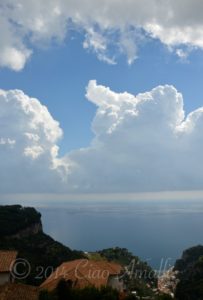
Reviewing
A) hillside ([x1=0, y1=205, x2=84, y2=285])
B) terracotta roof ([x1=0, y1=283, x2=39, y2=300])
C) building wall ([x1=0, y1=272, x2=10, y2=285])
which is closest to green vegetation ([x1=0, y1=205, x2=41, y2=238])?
hillside ([x1=0, y1=205, x2=84, y2=285])

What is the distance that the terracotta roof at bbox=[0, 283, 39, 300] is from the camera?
2250cm

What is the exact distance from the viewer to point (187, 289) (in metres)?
57.7

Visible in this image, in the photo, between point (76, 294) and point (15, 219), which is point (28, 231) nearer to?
point (15, 219)

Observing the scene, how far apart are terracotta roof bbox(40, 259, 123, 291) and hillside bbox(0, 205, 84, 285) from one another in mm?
16435

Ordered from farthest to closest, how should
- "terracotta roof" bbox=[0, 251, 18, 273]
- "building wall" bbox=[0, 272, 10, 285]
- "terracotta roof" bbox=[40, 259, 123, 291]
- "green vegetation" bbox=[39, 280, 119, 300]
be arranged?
"terracotta roof" bbox=[0, 251, 18, 273], "building wall" bbox=[0, 272, 10, 285], "terracotta roof" bbox=[40, 259, 123, 291], "green vegetation" bbox=[39, 280, 119, 300]

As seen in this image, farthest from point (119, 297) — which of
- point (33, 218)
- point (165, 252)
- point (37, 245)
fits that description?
point (165, 252)

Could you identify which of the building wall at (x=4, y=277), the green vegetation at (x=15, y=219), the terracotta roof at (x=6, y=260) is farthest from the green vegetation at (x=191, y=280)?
the green vegetation at (x=15, y=219)

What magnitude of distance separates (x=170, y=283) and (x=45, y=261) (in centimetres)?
2689

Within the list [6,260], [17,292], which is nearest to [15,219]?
[6,260]

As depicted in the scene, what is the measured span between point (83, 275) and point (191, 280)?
46.7 meters

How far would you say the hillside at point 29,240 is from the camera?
5762cm

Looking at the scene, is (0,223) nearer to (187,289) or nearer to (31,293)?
(187,289)

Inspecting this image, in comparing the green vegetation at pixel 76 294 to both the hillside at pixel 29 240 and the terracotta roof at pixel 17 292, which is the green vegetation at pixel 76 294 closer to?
the terracotta roof at pixel 17 292

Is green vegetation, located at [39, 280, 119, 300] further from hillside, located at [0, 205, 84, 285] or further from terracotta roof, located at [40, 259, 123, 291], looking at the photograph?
hillside, located at [0, 205, 84, 285]
